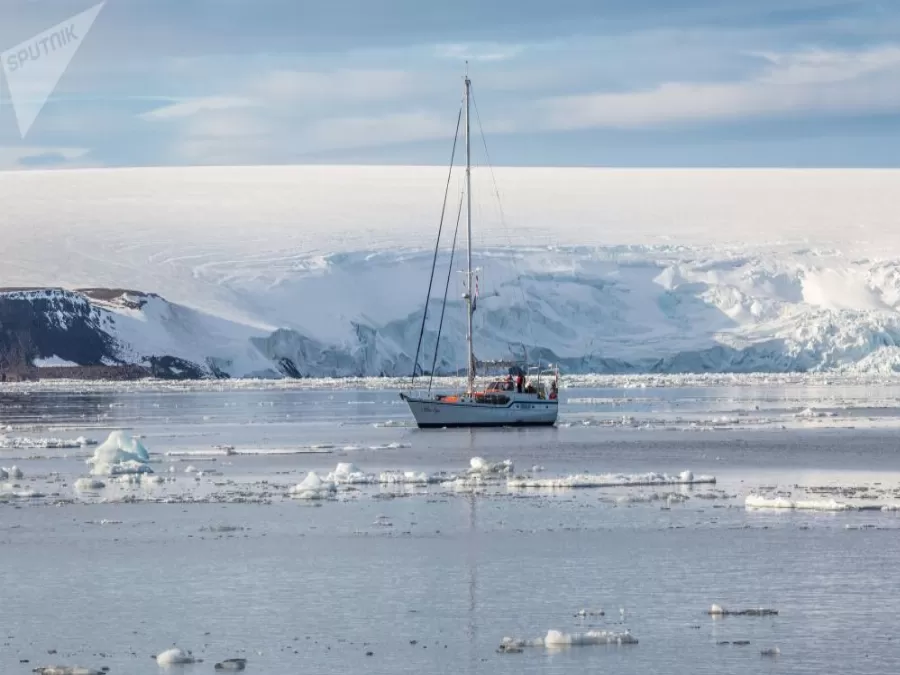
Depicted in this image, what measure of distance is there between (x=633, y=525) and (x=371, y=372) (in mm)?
56844

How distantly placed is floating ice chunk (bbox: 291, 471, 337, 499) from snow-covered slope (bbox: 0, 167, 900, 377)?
4487 cm

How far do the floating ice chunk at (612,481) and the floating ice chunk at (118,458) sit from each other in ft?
19.6

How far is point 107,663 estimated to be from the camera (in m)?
10.4

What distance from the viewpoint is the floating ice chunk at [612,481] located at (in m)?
21.0

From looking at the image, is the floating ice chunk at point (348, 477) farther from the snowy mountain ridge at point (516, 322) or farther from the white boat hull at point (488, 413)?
the snowy mountain ridge at point (516, 322)

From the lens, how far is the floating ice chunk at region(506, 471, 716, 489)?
68.9ft

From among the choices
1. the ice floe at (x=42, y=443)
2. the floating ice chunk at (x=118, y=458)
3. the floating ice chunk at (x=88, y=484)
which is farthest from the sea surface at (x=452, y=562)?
the ice floe at (x=42, y=443)

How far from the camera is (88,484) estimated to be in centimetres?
2155

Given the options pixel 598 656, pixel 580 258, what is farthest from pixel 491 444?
pixel 580 258

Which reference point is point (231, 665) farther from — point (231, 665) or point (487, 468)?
point (487, 468)

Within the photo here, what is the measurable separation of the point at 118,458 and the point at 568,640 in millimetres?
14166

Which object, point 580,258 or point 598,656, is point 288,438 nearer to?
point 598,656

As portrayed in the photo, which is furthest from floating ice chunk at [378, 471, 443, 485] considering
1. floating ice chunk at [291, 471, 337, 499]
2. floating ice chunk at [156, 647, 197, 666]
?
floating ice chunk at [156, 647, 197, 666]

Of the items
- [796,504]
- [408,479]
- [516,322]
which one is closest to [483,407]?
[408,479]
